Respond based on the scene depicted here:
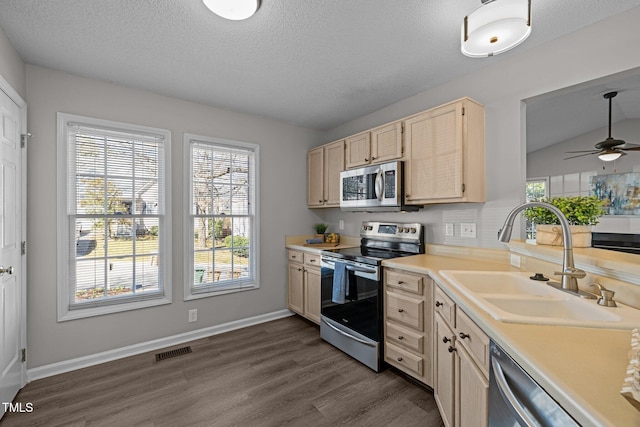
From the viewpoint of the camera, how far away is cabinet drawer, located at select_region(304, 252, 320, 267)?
3283 mm

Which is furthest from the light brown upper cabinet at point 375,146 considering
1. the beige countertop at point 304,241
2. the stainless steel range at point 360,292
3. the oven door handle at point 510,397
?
the oven door handle at point 510,397

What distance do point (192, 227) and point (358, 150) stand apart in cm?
201

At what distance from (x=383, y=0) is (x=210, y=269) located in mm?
2935

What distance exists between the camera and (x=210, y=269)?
328 centimetres

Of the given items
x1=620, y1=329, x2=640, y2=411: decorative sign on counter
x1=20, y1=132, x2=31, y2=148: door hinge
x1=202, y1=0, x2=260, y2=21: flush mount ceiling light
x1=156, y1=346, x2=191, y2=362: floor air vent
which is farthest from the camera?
x1=156, y1=346, x2=191, y2=362: floor air vent

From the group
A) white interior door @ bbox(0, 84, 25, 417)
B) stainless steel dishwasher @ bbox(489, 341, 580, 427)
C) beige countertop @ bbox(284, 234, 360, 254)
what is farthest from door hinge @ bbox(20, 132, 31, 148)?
stainless steel dishwasher @ bbox(489, 341, 580, 427)

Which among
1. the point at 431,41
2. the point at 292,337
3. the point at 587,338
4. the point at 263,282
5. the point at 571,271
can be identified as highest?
the point at 431,41

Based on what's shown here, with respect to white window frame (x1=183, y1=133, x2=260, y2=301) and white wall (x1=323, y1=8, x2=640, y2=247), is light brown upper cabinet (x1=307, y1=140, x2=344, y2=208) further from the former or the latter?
white wall (x1=323, y1=8, x2=640, y2=247)

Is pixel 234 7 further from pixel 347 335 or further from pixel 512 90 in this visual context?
pixel 347 335

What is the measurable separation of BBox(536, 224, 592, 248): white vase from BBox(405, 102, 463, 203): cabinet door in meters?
0.61

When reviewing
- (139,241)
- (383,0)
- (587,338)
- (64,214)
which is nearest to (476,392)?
(587,338)

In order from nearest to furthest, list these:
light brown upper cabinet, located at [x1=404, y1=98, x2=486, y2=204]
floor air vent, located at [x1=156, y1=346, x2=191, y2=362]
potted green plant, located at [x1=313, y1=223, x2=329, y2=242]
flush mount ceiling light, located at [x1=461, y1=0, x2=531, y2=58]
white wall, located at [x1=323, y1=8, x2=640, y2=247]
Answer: flush mount ceiling light, located at [x1=461, y1=0, x2=531, y2=58]
white wall, located at [x1=323, y1=8, x2=640, y2=247]
light brown upper cabinet, located at [x1=404, y1=98, x2=486, y2=204]
floor air vent, located at [x1=156, y1=346, x2=191, y2=362]
potted green plant, located at [x1=313, y1=223, x2=329, y2=242]

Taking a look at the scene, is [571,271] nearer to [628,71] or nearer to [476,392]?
[476,392]

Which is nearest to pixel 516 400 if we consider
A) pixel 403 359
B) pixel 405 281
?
pixel 405 281
